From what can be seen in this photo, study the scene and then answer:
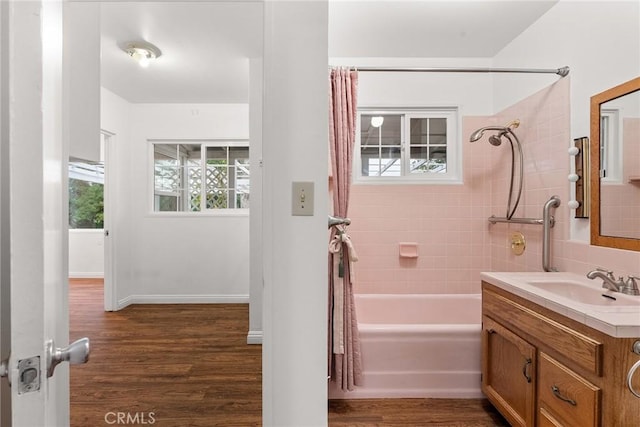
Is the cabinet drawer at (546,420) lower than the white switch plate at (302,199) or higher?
lower

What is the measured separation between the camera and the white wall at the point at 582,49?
1559 mm

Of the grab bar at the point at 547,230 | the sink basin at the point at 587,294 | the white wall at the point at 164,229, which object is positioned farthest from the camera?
the white wall at the point at 164,229

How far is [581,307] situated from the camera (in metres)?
1.18

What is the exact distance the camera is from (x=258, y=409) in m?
1.76

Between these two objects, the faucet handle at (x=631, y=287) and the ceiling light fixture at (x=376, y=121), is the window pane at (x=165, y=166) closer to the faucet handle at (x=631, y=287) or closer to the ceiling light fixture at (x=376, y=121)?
the ceiling light fixture at (x=376, y=121)

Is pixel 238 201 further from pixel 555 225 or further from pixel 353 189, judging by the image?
pixel 555 225

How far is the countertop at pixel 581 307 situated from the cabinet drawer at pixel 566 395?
22 centimetres

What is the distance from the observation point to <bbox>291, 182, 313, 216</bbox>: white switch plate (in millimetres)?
1089

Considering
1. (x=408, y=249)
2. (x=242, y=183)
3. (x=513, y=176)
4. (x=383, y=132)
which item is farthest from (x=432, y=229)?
(x=242, y=183)

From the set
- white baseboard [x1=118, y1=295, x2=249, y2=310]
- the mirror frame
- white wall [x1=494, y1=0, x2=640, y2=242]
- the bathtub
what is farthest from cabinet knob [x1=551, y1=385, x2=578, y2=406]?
white baseboard [x1=118, y1=295, x2=249, y2=310]

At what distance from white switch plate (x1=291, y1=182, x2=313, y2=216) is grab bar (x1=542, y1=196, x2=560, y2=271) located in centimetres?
177

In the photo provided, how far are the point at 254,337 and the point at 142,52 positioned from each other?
6.51ft

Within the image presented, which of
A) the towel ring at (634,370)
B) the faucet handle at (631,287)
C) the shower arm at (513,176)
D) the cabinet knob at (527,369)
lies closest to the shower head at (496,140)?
the shower arm at (513,176)

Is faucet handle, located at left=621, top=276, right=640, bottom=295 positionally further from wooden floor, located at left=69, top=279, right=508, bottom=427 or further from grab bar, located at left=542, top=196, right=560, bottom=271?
wooden floor, located at left=69, top=279, right=508, bottom=427
